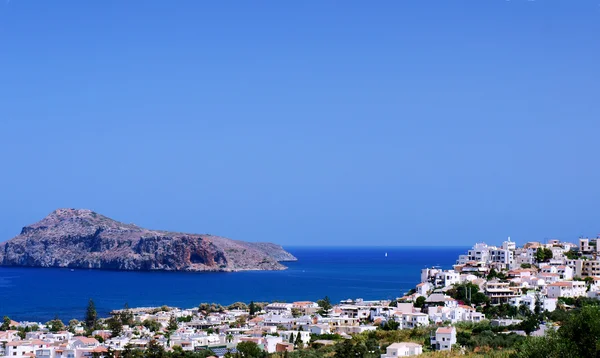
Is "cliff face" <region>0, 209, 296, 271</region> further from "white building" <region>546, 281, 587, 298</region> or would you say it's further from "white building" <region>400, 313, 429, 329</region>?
"white building" <region>400, 313, 429, 329</region>

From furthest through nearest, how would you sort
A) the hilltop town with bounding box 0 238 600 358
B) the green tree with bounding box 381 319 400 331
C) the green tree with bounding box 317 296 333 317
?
the green tree with bounding box 317 296 333 317
the green tree with bounding box 381 319 400 331
the hilltop town with bounding box 0 238 600 358

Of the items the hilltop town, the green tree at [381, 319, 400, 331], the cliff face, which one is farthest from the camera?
the cliff face

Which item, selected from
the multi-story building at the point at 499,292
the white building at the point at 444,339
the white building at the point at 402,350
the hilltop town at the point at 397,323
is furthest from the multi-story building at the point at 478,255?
the white building at the point at 402,350

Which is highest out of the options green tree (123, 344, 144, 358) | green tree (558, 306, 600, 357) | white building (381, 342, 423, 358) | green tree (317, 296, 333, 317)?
green tree (558, 306, 600, 357)

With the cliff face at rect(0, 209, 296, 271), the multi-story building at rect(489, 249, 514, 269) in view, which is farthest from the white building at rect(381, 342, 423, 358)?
the cliff face at rect(0, 209, 296, 271)

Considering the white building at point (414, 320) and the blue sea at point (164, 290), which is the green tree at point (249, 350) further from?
the blue sea at point (164, 290)

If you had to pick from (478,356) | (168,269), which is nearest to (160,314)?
(478,356)

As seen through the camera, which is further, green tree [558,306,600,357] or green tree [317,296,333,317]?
green tree [317,296,333,317]

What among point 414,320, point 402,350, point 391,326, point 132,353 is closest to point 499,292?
point 414,320
